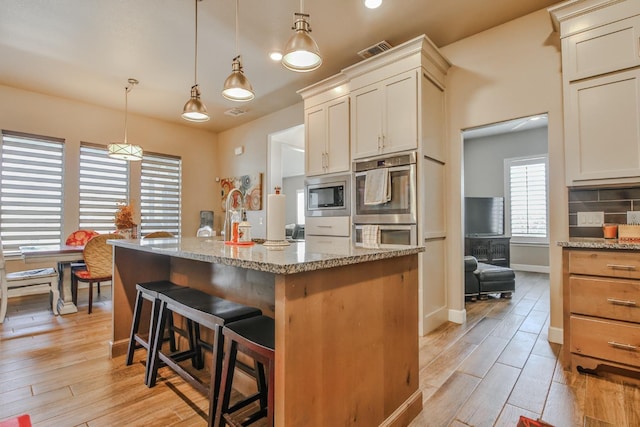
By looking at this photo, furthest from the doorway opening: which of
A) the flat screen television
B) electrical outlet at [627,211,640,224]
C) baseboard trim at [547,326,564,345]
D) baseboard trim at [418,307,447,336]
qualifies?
electrical outlet at [627,211,640,224]

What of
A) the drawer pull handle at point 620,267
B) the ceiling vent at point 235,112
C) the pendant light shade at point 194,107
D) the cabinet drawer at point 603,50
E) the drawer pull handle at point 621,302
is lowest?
the drawer pull handle at point 621,302

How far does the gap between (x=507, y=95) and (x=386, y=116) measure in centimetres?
114

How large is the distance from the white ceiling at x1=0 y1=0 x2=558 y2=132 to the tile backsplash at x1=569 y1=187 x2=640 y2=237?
168 centimetres

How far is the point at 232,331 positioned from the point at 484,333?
99.2 inches

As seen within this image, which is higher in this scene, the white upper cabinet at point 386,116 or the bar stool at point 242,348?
the white upper cabinet at point 386,116

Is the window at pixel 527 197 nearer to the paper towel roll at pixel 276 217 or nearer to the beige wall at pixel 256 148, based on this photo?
the beige wall at pixel 256 148

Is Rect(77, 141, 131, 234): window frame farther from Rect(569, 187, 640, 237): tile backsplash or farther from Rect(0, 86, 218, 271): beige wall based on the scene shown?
Rect(569, 187, 640, 237): tile backsplash

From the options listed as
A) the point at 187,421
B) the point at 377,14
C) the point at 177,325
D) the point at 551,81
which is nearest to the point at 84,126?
the point at 177,325

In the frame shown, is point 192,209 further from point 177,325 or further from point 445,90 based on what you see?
point 445,90

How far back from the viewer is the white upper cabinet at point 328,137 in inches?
141

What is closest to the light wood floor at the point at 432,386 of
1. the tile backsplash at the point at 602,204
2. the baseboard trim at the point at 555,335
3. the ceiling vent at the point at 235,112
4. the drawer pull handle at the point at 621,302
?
the baseboard trim at the point at 555,335

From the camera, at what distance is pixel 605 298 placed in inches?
81.0

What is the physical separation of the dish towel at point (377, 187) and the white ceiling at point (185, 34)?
140 cm

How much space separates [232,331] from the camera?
142cm
